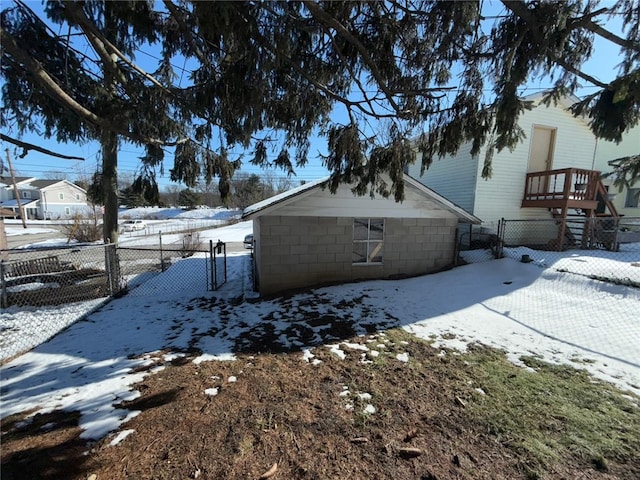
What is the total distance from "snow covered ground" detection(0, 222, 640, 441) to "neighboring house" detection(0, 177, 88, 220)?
5451 centimetres

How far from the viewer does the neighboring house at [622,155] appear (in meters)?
12.2

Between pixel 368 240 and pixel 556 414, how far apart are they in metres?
5.86

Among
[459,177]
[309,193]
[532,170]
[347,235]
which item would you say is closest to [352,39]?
[309,193]

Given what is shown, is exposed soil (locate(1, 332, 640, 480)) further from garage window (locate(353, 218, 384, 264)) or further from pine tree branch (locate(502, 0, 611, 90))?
garage window (locate(353, 218, 384, 264))

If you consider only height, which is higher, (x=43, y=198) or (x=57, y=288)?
(x=43, y=198)

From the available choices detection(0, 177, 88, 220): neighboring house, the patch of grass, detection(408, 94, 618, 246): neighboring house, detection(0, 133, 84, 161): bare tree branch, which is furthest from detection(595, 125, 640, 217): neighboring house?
detection(0, 177, 88, 220): neighboring house

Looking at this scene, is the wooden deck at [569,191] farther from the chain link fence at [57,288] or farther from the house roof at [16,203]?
the house roof at [16,203]

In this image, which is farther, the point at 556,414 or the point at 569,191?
the point at 569,191

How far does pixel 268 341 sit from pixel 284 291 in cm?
291

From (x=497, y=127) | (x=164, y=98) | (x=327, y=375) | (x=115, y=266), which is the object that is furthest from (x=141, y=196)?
(x=497, y=127)

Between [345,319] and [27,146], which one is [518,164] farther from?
[27,146]

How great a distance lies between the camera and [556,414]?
291 cm

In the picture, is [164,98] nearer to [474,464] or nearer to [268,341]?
[268,341]

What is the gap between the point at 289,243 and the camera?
7617mm
